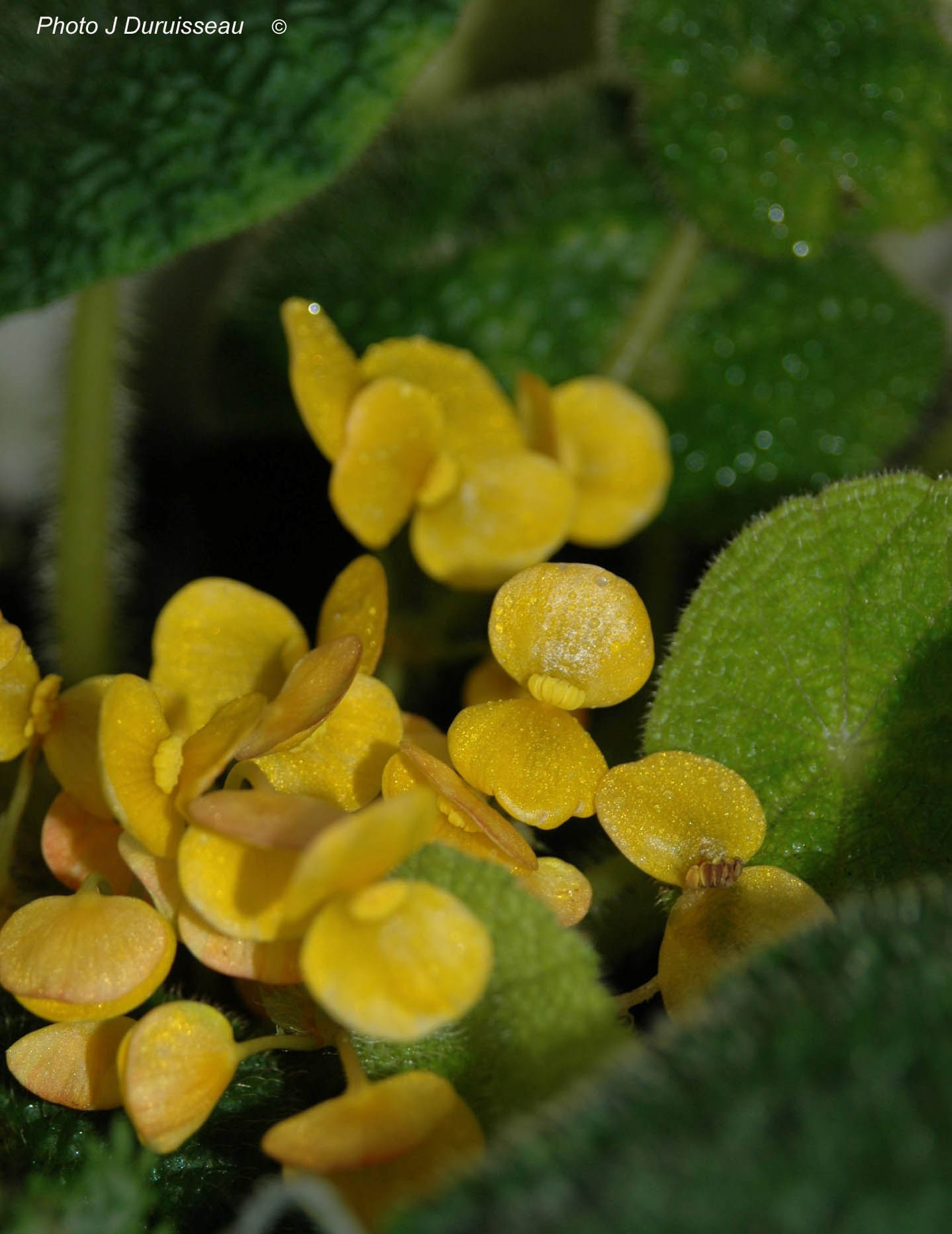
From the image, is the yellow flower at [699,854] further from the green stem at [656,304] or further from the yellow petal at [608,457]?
the green stem at [656,304]

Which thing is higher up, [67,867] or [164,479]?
[67,867]

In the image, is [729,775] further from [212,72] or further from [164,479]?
[164,479]

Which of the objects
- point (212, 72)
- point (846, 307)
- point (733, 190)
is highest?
point (212, 72)

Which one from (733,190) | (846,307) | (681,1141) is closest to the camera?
(681,1141)

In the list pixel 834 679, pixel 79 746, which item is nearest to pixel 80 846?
pixel 79 746

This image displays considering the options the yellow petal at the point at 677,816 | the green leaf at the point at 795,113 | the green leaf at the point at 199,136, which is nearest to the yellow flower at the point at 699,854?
the yellow petal at the point at 677,816

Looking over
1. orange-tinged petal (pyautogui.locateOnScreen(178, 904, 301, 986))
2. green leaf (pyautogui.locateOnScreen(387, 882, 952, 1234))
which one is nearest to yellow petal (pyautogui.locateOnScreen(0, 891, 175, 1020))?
orange-tinged petal (pyautogui.locateOnScreen(178, 904, 301, 986))

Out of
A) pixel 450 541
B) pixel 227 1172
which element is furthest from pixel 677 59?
pixel 227 1172
